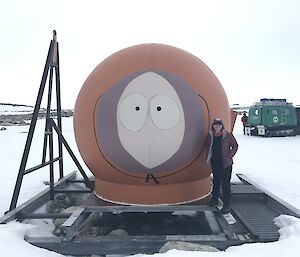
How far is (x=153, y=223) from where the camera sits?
626 centimetres

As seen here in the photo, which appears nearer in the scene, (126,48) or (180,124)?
(180,124)

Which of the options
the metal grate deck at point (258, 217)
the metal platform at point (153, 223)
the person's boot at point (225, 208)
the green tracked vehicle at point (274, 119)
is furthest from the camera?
the green tracked vehicle at point (274, 119)

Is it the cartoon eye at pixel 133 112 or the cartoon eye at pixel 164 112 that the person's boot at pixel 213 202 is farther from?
the cartoon eye at pixel 133 112

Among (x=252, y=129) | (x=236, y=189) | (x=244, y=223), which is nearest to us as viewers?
(x=244, y=223)

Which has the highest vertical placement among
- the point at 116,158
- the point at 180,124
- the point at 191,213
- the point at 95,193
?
the point at 180,124

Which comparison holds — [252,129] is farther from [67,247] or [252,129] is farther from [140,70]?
[67,247]

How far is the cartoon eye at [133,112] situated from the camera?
18.2 ft

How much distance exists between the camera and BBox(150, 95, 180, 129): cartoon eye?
18.2 feet

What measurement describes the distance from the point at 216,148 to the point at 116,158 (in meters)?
1.63

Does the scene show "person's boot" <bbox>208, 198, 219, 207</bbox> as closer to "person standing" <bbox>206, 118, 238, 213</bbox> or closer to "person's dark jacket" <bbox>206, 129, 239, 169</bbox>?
"person standing" <bbox>206, 118, 238, 213</bbox>

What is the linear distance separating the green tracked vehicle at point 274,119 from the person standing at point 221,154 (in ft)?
53.5

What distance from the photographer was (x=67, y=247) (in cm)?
473

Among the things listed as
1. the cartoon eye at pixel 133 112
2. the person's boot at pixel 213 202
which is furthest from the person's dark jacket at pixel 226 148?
the cartoon eye at pixel 133 112

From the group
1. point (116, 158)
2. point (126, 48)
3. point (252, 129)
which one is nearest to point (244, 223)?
point (116, 158)
